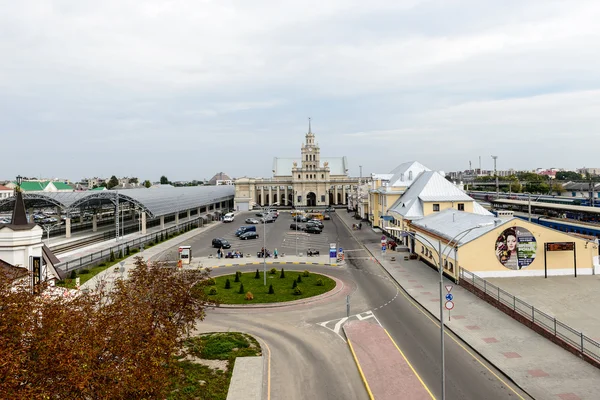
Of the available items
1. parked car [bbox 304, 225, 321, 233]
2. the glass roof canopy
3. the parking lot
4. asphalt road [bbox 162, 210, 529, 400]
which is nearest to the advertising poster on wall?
asphalt road [bbox 162, 210, 529, 400]

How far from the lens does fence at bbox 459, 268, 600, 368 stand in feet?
62.0

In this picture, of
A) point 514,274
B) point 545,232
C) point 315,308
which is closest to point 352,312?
point 315,308

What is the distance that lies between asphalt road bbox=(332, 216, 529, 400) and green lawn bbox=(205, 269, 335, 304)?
4.45 metres

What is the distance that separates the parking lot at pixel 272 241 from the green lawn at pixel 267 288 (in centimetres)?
1267

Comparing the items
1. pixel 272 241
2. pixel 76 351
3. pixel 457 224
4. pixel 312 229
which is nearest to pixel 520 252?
pixel 457 224

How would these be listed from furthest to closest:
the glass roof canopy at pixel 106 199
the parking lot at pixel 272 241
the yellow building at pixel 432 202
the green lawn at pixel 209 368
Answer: the glass roof canopy at pixel 106 199 < the yellow building at pixel 432 202 < the parking lot at pixel 272 241 < the green lawn at pixel 209 368

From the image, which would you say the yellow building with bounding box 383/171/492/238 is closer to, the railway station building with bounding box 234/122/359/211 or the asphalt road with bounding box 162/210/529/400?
the asphalt road with bounding box 162/210/529/400

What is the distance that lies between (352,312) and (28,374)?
2059cm

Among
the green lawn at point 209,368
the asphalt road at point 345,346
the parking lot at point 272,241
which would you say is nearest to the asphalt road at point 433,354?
the asphalt road at point 345,346

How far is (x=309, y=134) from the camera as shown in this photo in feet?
449

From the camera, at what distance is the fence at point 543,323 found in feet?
62.0

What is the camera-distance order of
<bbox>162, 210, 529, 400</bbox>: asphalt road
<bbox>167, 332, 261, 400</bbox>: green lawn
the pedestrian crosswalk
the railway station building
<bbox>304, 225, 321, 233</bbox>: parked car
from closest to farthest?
<bbox>167, 332, 261, 400</bbox>: green lawn
<bbox>162, 210, 529, 400</bbox>: asphalt road
the pedestrian crosswalk
<bbox>304, 225, 321, 233</bbox>: parked car
the railway station building

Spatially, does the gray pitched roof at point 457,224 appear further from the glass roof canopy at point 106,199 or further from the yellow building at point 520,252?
→ the glass roof canopy at point 106,199

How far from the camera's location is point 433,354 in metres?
20.2
